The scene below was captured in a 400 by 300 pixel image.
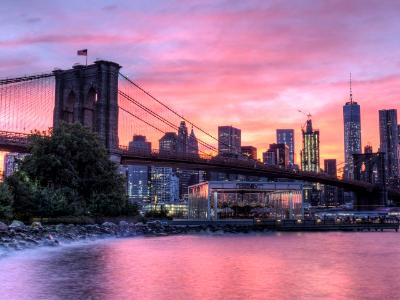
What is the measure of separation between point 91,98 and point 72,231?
136 feet

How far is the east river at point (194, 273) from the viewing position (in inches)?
995

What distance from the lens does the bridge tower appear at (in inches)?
3457

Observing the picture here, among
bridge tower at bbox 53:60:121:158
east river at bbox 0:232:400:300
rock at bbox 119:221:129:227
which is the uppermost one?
bridge tower at bbox 53:60:121:158

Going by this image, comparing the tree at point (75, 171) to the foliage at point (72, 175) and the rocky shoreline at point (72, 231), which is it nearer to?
the foliage at point (72, 175)

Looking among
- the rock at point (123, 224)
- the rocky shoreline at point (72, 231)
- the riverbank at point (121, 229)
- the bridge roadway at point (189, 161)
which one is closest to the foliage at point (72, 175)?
the rock at point (123, 224)

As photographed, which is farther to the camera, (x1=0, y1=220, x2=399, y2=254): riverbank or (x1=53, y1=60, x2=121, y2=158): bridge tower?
(x1=53, y1=60, x2=121, y2=158): bridge tower

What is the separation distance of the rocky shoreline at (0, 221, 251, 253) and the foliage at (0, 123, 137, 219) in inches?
156

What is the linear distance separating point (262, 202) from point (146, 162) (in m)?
25.2

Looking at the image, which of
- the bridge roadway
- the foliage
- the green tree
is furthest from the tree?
the green tree

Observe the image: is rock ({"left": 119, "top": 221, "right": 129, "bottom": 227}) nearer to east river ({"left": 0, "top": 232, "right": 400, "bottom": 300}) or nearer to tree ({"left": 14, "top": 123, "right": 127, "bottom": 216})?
tree ({"left": 14, "top": 123, "right": 127, "bottom": 216})

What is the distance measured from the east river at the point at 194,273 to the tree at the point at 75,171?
62.5ft

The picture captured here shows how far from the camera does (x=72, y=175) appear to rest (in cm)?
6669

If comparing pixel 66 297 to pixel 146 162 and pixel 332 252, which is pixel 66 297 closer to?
pixel 332 252

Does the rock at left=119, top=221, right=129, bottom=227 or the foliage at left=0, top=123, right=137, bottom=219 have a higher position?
the foliage at left=0, top=123, right=137, bottom=219
